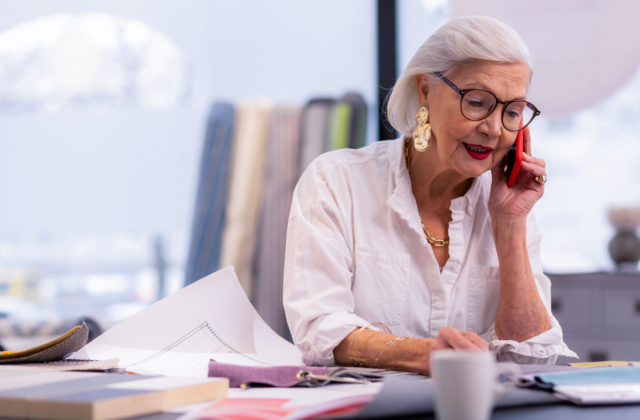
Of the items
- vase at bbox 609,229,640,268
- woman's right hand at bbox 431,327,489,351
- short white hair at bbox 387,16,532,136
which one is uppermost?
short white hair at bbox 387,16,532,136

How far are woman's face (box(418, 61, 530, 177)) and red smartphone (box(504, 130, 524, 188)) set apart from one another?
7 centimetres

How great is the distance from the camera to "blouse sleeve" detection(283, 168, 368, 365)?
1.37 meters

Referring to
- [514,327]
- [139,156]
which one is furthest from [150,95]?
[514,327]

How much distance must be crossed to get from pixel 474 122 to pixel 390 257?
34cm

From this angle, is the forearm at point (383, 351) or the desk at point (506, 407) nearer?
the desk at point (506, 407)

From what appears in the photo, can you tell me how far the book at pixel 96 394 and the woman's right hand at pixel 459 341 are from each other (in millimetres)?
365

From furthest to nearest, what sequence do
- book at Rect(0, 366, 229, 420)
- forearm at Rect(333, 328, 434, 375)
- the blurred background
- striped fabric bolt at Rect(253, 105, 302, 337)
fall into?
the blurred background < striped fabric bolt at Rect(253, 105, 302, 337) < forearm at Rect(333, 328, 434, 375) < book at Rect(0, 366, 229, 420)

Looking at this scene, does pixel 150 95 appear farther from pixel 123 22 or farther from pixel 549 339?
pixel 549 339

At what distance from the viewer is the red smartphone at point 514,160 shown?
5.52 feet

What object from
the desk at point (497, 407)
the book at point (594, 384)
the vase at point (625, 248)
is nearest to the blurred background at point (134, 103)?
the vase at point (625, 248)

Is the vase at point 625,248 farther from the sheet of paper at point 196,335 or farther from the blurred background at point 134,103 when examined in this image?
the sheet of paper at point 196,335

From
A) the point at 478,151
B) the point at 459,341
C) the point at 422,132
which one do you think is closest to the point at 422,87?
the point at 422,132

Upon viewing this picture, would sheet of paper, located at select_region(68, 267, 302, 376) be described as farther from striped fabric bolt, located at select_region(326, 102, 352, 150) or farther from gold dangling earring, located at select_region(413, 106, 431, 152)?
striped fabric bolt, located at select_region(326, 102, 352, 150)

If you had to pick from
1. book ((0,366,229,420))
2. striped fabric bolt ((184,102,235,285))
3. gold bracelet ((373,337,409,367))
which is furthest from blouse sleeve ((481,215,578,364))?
striped fabric bolt ((184,102,235,285))
